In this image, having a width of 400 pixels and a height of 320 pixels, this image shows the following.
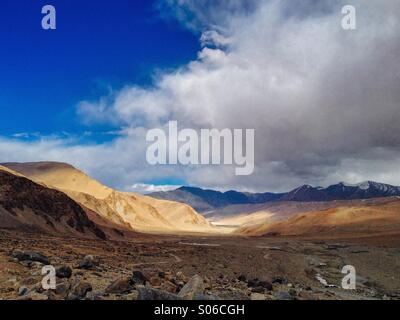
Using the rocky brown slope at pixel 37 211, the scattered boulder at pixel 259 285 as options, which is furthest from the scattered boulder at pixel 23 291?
the rocky brown slope at pixel 37 211

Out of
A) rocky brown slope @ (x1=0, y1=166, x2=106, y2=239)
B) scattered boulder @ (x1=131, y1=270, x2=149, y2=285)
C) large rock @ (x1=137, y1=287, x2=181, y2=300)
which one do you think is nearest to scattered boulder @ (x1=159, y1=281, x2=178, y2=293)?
scattered boulder @ (x1=131, y1=270, x2=149, y2=285)

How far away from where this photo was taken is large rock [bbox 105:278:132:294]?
1479cm

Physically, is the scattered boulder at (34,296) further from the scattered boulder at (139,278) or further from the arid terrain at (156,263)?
the scattered boulder at (139,278)

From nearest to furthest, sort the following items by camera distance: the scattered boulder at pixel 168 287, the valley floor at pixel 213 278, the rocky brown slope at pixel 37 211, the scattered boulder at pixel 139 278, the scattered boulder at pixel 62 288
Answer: the scattered boulder at pixel 62 288
the valley floor at pixel 213 278
the scattered boulder at pixel 168 287
the scattered boulder at pixel 139 278
the rocky brown slope at pixel 37 211

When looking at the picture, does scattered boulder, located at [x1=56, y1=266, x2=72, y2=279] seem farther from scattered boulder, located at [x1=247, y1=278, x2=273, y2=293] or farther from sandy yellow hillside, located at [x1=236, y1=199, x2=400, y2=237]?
sandy yellow hillside, located at [x1=236, y1=199, x2=400, y2=237]

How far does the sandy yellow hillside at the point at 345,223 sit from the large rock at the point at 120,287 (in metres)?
77.8

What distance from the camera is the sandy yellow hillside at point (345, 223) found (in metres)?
93.2

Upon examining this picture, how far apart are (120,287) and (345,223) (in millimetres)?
98321

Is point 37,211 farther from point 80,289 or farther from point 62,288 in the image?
point 80,289

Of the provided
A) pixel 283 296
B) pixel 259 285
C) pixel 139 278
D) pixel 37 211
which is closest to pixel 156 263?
pixel 259 285
